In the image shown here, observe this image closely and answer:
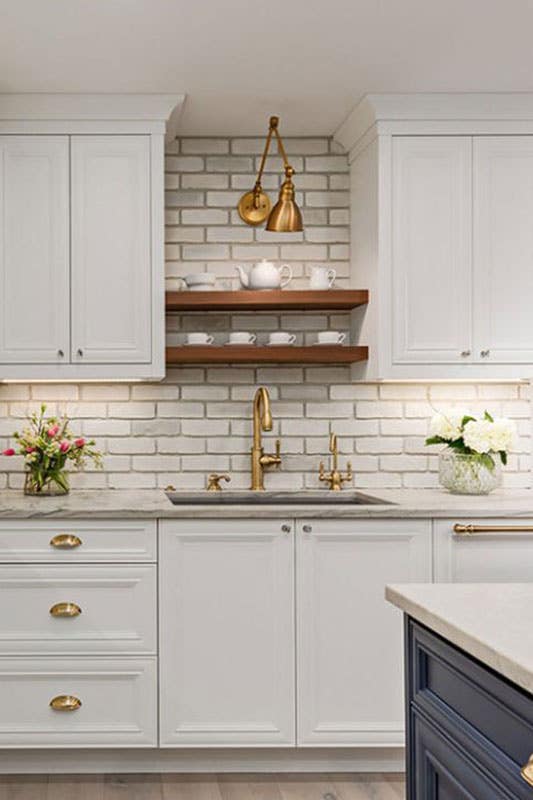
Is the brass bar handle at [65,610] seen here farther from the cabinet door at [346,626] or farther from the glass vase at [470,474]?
the glass vase at [470,474]

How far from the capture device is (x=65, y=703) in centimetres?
370

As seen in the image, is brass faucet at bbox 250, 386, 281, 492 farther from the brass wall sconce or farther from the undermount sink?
the brass wall sconce

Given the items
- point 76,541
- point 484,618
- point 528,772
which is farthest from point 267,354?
point 528,772

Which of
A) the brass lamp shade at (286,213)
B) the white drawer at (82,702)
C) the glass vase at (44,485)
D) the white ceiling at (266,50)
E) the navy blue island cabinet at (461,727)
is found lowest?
the white drawer at (82,702)

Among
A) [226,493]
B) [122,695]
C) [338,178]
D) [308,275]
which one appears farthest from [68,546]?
[338,178]

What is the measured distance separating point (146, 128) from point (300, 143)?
75 cm

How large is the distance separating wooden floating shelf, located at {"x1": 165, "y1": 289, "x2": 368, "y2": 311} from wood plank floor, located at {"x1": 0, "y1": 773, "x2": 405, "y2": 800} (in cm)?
173

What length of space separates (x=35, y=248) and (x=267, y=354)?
966mm

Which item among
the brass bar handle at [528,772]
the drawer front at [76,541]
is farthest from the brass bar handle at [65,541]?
the brass bar handle at [528,772]

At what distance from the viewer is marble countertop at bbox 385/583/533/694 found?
1.53 meters

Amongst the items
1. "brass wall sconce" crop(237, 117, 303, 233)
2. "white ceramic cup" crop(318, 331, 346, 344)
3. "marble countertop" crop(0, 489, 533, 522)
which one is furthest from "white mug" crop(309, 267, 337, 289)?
"marble countertop" crop(0, 489, 533, 522)

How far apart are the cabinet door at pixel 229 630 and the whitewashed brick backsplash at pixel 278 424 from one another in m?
0.74

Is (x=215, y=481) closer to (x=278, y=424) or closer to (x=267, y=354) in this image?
(x=278, y=424)

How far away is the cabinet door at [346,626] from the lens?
3.76 metres
